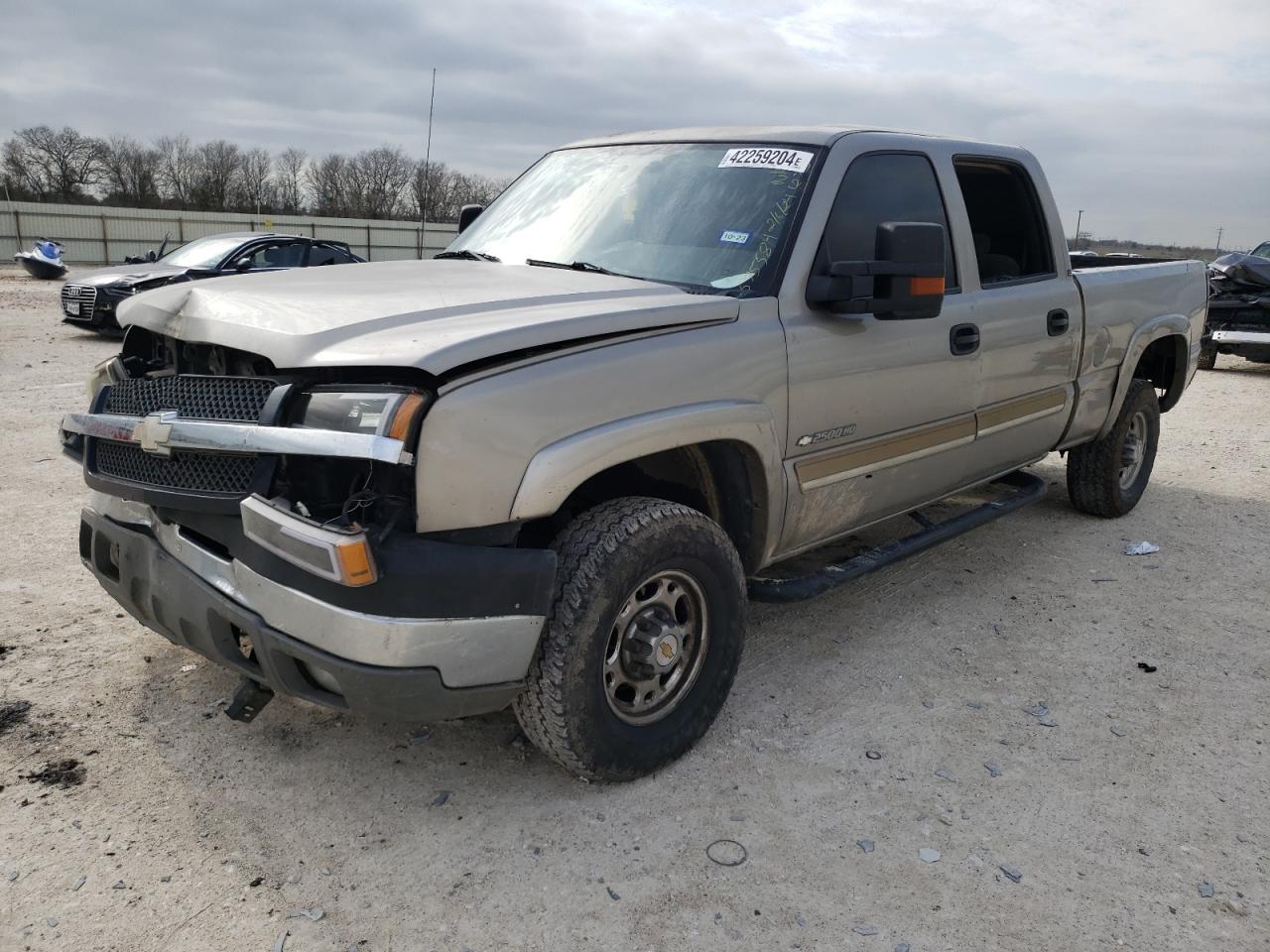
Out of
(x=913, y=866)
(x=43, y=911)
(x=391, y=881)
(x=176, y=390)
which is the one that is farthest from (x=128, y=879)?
(x=913, y=866)

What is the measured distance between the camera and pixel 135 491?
2.75 m

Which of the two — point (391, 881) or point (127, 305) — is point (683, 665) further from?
point (127, 305)

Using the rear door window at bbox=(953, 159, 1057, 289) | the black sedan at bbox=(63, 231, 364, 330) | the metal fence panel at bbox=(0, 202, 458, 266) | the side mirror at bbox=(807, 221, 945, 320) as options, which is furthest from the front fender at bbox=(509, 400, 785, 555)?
the metal fence panel at bbox=(0, 202, 458, 266)

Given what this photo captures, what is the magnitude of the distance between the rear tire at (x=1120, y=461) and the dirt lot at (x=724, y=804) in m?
1.43

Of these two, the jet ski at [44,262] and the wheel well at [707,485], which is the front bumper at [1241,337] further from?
the jet ski at [44,262]

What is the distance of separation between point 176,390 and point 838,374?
2117 mm

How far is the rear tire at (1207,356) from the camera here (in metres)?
13.4

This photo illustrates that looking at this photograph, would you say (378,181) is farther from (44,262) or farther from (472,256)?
(472,256)

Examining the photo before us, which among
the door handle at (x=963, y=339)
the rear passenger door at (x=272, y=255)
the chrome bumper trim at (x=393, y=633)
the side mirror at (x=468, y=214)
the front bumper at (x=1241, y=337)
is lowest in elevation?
the chrome bumper trim at (x=393, y=633)

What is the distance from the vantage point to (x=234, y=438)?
2.46 m

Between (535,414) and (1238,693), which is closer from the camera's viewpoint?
(535,414)

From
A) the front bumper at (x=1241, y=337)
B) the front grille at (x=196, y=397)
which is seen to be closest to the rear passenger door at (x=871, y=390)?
the front grille at (x=196, y=397)

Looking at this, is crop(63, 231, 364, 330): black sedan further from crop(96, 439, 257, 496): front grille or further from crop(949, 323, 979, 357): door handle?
crop(949, 323, 979, 357): door handle

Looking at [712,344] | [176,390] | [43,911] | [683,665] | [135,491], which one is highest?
Result: [712,344]
